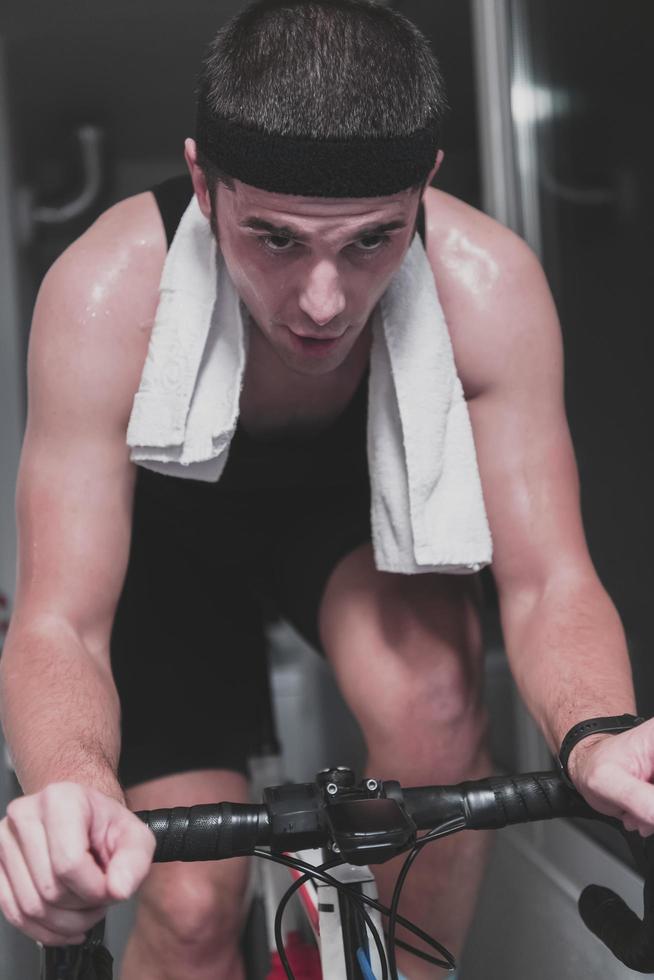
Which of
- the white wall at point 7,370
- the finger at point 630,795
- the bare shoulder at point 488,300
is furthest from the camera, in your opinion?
the white wall at point 7,370

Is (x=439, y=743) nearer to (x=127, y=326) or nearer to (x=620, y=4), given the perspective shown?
(x=127, y=326)

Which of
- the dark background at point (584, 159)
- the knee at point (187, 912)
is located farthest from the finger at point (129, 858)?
the dark background at point (584, 159)

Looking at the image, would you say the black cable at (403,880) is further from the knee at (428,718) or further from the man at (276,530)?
the knee at (428,718)

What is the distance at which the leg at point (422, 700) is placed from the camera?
120cm

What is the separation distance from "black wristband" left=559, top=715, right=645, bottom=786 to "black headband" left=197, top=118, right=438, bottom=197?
489 millimetres

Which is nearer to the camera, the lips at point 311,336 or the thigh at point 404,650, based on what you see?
the lips at point 311,336

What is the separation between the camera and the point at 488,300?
118cm

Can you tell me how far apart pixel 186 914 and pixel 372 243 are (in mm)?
788

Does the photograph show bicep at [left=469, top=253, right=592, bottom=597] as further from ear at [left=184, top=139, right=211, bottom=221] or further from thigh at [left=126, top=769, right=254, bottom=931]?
thigh at [left=126, top=769, right=254, bottom=931]

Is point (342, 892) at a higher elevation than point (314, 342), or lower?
lower

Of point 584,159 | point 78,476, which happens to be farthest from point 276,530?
point 584,159

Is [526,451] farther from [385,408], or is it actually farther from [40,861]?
[40,861]

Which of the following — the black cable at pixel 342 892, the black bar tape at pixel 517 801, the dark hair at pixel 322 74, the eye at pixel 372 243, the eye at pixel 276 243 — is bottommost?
the black cable at pixel 342 892

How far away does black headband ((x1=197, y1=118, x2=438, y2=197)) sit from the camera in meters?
0.91
